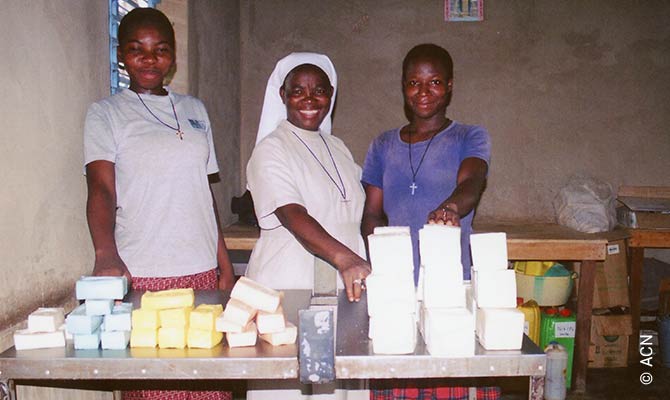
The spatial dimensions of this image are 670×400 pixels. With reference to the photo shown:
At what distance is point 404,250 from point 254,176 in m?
0.88

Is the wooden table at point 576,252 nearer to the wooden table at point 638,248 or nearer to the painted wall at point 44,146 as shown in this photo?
the wooden table at point 638,248

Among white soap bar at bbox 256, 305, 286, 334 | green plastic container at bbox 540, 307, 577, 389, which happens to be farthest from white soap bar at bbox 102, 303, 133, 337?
green plastic container at bbox 540, 307, 577, 389

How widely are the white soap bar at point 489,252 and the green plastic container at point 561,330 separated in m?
2.81

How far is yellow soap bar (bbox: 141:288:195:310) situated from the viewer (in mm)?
1632

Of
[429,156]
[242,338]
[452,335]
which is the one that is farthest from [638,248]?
[242,338]

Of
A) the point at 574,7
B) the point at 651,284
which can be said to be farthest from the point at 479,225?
the point at 574,7

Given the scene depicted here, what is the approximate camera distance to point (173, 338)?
1.59m

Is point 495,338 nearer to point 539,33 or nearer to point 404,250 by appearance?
point 404,250

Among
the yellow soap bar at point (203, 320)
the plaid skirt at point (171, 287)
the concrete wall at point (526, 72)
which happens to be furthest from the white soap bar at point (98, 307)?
the concrete wall at point (526, 72)

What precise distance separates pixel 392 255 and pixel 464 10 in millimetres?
4342

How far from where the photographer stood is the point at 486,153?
245 centimetres

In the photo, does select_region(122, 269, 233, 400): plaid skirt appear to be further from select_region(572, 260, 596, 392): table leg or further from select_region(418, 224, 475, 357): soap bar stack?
select_region(572, 260, 596, 392): table leg

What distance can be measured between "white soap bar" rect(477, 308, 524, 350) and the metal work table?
0.09 ft

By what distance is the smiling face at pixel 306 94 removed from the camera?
2.45 meters
